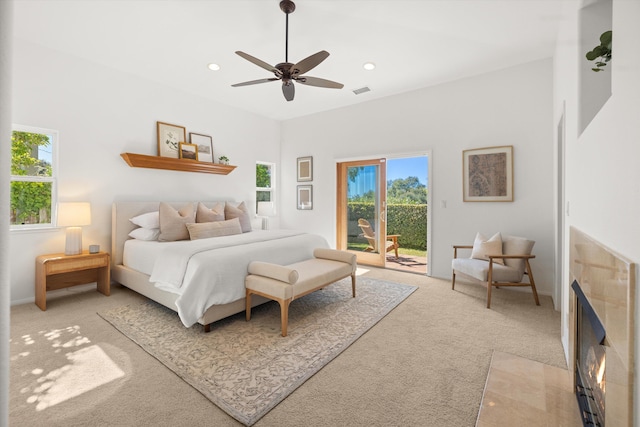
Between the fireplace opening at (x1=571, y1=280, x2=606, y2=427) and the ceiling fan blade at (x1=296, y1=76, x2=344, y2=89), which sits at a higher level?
the ceiling fan blade at (x1=296, y1=76, x2=344, y2=89)

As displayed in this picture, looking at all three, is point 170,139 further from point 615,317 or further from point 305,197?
point 615,317

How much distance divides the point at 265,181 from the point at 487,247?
4510 mm

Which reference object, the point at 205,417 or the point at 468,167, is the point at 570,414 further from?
the point at 468,167

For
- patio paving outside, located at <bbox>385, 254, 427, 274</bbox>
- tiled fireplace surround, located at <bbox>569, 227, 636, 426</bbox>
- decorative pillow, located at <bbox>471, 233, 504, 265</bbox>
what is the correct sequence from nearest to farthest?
tiled fireplace surround, located at <bbox>569, 227, 636, 426</bbox>
decorative pillow, located at <bbox>471, 233, 504, 265</bbox>
patio paving outside, located at <bbox>385, 254, 427, 274</bbox>

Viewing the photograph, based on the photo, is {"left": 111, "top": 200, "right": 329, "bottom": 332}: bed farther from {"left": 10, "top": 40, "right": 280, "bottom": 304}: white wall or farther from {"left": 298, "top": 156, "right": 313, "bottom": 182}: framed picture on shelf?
{"left": 298, "top": 156, "right": 313, "bottom": 182}: framed picture on shelf

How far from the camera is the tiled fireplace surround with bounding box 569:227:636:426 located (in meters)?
0.91

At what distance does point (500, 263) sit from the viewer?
3.51 meters

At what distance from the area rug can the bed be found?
17 centimetres

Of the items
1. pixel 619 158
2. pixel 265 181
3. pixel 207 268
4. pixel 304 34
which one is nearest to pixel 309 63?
pixel 304 34

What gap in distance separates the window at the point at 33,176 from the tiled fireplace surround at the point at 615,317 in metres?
5.02

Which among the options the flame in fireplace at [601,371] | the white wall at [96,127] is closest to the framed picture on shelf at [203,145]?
the white wall at [96,127]

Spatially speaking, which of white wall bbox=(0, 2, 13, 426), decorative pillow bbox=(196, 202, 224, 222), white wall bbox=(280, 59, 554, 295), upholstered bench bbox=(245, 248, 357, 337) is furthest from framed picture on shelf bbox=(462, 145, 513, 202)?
white wall bbox=(0, 2, 13, 426)

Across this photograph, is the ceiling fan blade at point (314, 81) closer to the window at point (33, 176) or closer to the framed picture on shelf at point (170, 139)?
A: the framed picture on shelf at point (170, 139)

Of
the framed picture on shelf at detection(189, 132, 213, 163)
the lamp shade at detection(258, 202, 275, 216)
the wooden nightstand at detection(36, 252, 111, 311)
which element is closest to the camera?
the wooden nightstand at detection(36, 252, 111, 311)
